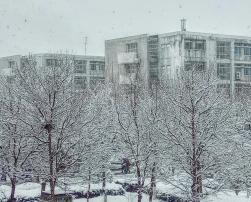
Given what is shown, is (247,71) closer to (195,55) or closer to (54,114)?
(195,55)

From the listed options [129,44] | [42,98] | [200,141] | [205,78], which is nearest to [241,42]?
[129,44]

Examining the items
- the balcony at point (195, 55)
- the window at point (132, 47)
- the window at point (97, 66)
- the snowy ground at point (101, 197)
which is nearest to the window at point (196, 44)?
the balcony at point (195, 55)

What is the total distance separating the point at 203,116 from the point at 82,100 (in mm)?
5299

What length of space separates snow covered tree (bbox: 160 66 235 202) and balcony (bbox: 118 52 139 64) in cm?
3069

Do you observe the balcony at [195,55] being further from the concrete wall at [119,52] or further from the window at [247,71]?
the window at [247,71]

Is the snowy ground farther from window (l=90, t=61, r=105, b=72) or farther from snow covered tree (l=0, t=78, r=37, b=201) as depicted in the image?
window (l=90, t=61, r=105, b=72)

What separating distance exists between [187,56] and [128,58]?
301 inches

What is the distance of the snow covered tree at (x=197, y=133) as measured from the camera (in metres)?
20.4

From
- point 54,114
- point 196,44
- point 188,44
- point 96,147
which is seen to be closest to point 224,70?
point 196,44

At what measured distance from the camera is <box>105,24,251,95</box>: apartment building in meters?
48.0

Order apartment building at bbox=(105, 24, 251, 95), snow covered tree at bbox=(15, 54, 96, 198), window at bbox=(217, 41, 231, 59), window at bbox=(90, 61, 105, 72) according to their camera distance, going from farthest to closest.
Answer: window at bbox=(90, 61, 105, 72), window at bbox=(217, 41, 231, 59), apartment building at bbox=(105, 24, 251, 95), snow covered tree at bbox=(15, 54, 96, 198)

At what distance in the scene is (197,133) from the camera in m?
21.0

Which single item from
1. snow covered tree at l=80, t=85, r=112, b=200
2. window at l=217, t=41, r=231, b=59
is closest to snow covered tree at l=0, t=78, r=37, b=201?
snow covered tree at l=80, t=85, r=112, b=200

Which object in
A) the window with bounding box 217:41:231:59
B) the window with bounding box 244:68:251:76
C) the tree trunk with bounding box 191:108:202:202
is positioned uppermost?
the window with bounding box 217:41:231:59
